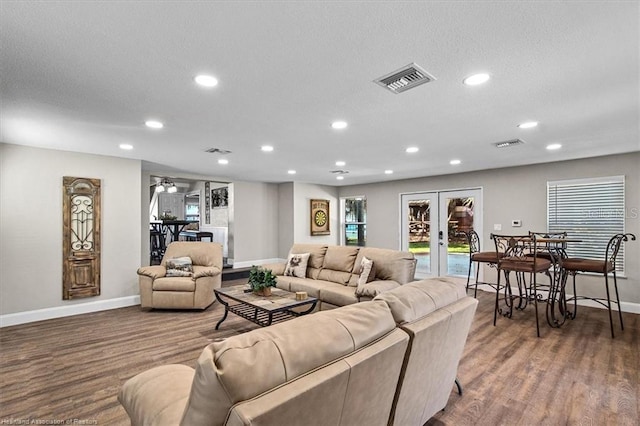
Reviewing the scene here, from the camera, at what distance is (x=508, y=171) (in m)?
5.89

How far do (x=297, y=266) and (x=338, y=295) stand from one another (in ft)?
3.87

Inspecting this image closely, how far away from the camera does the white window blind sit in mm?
4750

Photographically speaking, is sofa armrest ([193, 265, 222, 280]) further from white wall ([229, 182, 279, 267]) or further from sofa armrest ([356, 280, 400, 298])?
white wall ([229, 182, 279, 267])

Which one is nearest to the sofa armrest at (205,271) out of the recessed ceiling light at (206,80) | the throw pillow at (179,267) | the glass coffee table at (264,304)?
the throw pillow at (179,267)

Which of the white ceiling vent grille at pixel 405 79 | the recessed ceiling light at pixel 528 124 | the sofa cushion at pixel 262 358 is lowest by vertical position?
the sofa cushion at pixel 262 358

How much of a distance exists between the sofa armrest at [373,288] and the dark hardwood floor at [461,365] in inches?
41.3

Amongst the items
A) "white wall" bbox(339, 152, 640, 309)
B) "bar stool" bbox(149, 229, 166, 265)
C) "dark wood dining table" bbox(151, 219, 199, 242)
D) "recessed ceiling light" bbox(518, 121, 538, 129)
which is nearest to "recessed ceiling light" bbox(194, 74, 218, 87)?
"recessed ceiling light" bbox(518, 121, 538, 129)

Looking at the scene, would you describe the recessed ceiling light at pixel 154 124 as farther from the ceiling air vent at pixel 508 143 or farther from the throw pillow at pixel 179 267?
the ceiling air vent at pixel 508 143

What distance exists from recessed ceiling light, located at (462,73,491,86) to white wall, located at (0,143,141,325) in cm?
490

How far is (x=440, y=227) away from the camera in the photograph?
6.97 m

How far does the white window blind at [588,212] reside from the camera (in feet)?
15.6

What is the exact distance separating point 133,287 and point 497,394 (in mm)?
5052

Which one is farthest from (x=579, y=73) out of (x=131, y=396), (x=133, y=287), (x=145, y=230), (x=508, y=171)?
(x=145, y=230)

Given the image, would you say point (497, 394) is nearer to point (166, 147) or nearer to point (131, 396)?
point (131, 396)
